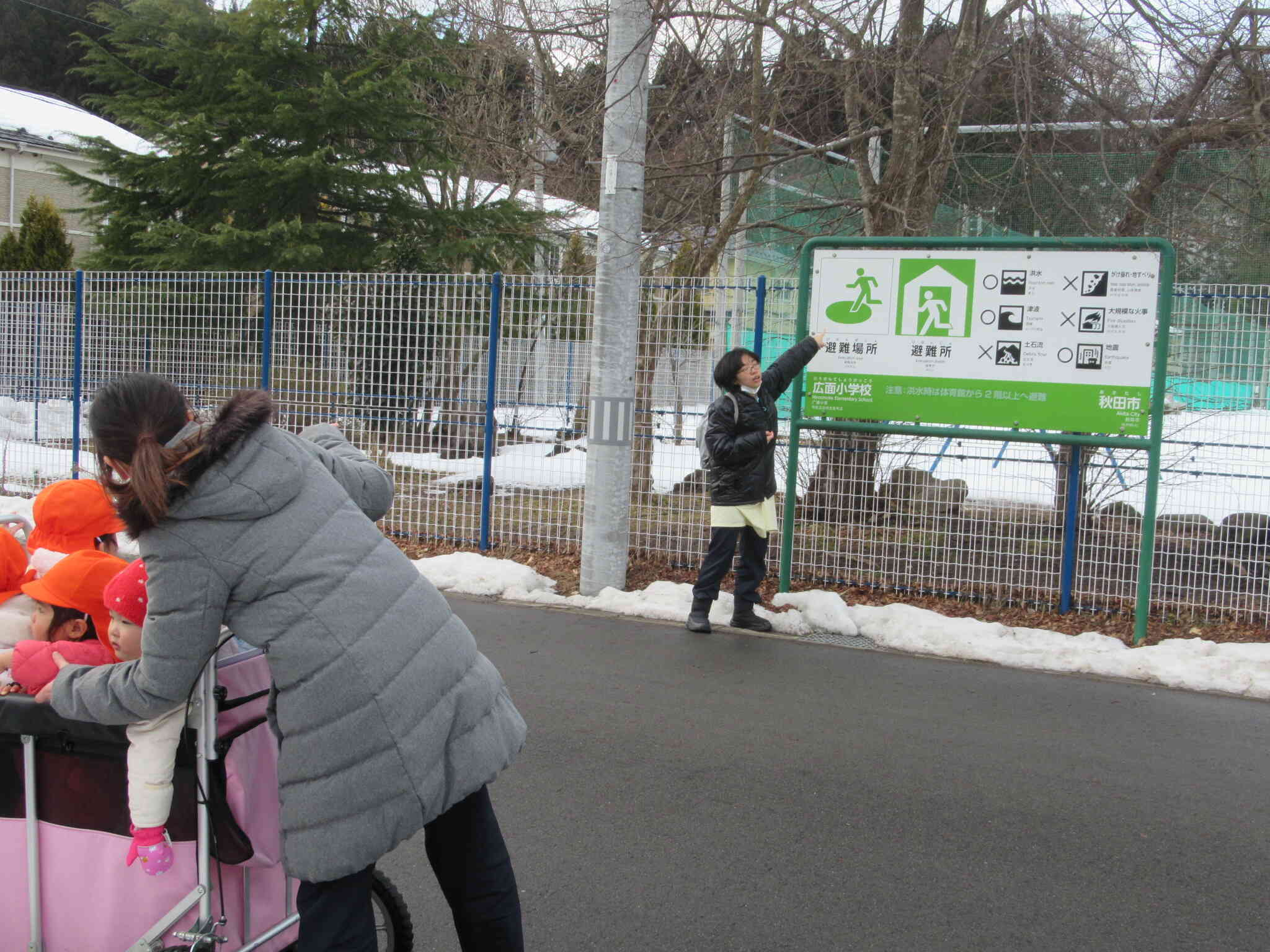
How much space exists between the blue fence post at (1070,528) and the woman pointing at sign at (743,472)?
76.9 inches

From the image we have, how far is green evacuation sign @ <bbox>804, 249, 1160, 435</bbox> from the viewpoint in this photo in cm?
728

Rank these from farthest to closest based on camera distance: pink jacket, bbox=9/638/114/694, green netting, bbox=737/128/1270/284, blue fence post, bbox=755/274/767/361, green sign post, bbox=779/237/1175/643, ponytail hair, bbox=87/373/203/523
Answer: green netting, bbox=737/128/1270/284, blue fence post, bbox=755/274/767/361, green sign post, bbox=779/237/1175/643, pink jacket, bbox=9/638/114/694, ponytail hair, bbox=87/373/203/523

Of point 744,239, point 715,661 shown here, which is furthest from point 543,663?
point 744,239

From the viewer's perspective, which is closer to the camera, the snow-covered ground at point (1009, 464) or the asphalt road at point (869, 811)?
the asphalt road at point (869, 811)

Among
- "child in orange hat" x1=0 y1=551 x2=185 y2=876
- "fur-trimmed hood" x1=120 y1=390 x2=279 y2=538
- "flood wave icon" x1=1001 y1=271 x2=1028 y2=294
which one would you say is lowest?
"child in orange hat" x1=0 y1=551 x2=185 y2=876

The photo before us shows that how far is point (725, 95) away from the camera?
938 centimetres

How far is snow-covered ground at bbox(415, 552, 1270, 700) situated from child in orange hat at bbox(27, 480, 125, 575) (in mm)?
4602

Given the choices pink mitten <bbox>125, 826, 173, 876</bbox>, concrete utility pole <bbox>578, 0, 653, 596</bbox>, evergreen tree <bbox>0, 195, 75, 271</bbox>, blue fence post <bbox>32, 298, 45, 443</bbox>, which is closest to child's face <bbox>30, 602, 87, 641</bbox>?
pink mitten <bbox>125, 826, 173, 876</bbox>

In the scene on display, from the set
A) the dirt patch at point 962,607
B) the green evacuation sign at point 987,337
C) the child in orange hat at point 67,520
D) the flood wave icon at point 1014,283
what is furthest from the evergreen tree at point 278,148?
the child in orange hat at point 67,520

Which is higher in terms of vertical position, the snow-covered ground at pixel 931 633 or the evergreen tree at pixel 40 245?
the evergreen tree at pixel 40 245

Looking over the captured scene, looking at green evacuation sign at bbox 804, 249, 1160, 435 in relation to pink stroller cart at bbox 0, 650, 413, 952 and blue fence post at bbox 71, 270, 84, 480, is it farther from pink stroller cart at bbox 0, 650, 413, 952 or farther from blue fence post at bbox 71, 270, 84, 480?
blue fence post at bbox 71, 270, 84, 480

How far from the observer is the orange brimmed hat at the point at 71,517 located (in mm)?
3494

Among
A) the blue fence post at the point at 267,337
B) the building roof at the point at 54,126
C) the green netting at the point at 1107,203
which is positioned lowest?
the blue fence post at the point at 267,337

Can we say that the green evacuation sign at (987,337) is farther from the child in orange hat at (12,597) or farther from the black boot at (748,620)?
the child in orange hat at (12,597)
